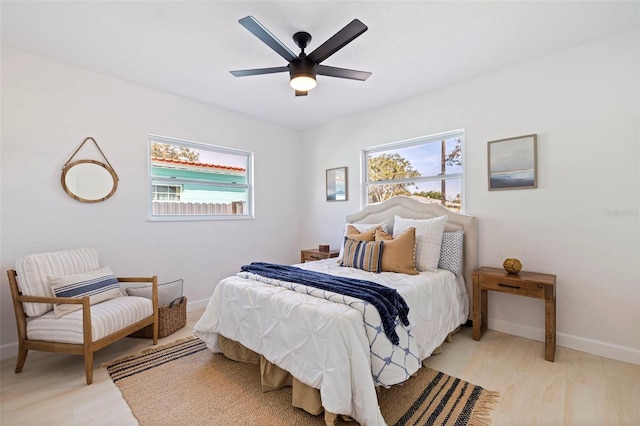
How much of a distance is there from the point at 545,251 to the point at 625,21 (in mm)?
1918

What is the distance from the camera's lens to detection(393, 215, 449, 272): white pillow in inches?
112

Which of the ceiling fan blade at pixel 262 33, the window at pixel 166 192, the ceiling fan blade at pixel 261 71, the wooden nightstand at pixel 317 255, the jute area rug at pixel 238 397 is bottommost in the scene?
the jute area rug at pixel 238 397

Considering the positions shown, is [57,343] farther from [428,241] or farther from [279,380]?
[428,241]

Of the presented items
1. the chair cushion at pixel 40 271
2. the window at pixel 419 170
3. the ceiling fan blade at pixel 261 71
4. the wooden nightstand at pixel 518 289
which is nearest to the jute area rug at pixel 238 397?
the chair cushion at pixel 40 271

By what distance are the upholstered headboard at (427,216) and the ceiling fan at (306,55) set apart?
64.5 inches

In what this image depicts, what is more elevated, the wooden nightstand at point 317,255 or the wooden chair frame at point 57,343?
the wooden nightstand at point 317,255

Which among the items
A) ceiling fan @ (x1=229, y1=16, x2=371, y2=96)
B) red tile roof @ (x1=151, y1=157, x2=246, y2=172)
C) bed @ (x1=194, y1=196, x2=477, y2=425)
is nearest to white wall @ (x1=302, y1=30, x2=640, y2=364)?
bed @ (x1=194, y1=196, x2=477, y2=425)

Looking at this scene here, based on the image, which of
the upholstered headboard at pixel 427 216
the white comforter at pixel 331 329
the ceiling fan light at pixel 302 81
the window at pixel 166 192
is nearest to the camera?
the white comforter at pixel 331 329

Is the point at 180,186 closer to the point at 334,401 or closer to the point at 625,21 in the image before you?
the point at 334,401

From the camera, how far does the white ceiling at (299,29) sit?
208 cm

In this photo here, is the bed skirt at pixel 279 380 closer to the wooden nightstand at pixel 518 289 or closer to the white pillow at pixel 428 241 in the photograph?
the wooden nightstand at pixel 518 289

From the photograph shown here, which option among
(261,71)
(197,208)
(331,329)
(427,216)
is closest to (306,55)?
(261,71)

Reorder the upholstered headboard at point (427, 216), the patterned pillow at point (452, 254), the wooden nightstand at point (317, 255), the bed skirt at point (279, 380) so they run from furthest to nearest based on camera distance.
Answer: the wooden nightstand at point (317, 255) → the upholstered headboard at point (427, 216) → the patterned pillow at point (452, 254) → the bed skirt at point (279, 380)

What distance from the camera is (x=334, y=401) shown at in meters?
1.59
